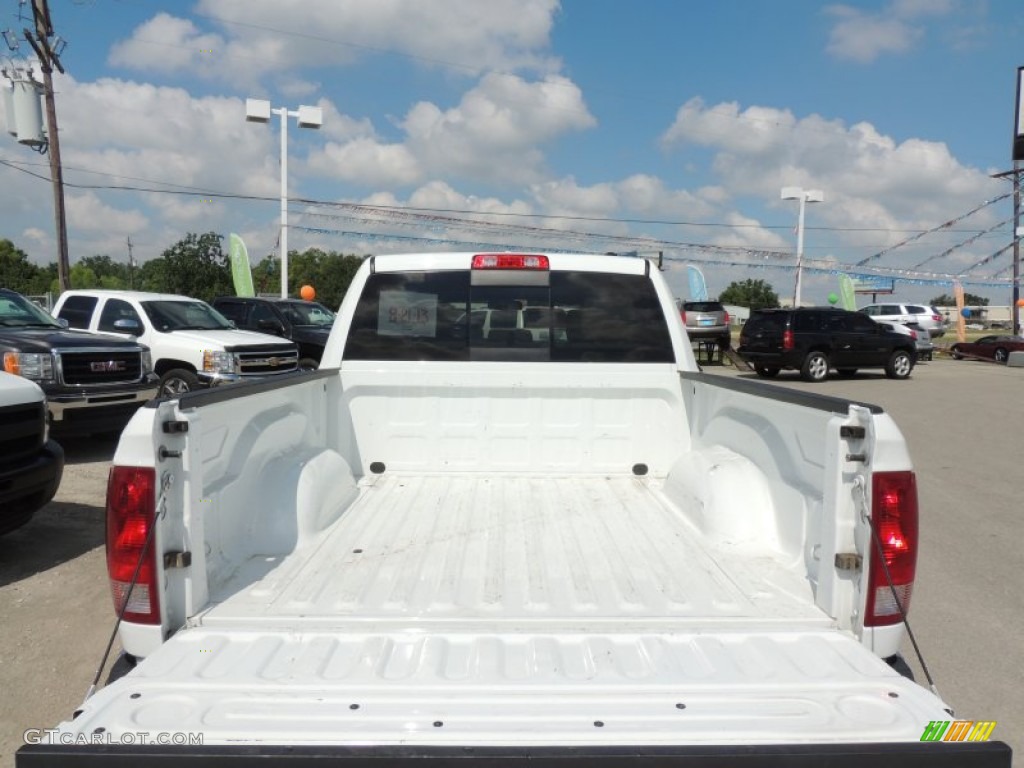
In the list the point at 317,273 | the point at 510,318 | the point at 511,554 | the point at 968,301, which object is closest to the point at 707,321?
the point at 510,318

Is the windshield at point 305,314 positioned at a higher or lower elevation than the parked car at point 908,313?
lower

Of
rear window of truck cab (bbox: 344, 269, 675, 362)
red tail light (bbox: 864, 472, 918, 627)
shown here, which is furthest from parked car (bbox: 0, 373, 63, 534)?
red tail light (bbox: 864, 472, 918, 627)

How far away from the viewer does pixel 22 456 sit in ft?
16.5

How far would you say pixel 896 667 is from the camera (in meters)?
2.22

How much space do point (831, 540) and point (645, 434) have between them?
1826mm

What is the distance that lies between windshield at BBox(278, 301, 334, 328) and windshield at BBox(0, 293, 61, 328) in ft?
21.5

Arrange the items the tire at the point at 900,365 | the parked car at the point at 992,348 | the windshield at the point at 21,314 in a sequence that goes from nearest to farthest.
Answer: the windshield at the point at 21,314 → the tire at the point at 900,365 → the parked car at the point at 992,348

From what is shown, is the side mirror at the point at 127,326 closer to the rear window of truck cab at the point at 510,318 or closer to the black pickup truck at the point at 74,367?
the black pickup truck at the point at 74,367

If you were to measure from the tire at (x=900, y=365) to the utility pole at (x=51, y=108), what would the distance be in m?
24.1

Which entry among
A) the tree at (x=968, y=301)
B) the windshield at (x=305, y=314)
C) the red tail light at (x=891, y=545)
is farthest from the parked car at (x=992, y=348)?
the tree at (x=968, y=301)

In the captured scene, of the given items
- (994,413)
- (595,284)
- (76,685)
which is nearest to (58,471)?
(76,685)

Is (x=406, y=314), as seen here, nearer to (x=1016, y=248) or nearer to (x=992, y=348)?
(x=992, y=348)

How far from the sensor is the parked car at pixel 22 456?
487cm

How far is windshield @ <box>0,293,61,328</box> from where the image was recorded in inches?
368
